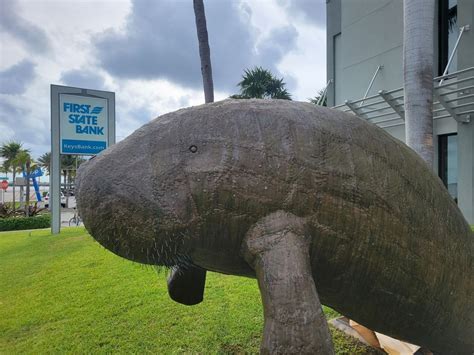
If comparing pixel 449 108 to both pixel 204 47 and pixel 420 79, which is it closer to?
pixel 420 79

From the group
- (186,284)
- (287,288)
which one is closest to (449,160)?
(186,284)

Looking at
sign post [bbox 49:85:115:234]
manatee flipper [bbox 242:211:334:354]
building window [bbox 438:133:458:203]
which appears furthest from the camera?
sign post [bbox 49:85:115:234]

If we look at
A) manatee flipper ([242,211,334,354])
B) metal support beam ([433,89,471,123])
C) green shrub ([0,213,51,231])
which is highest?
metal support beam ([433,89,471,123])

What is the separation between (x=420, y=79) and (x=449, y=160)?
27.6ft

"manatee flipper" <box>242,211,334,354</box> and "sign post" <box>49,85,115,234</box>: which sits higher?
"sign post" <box>49,85,115,234</box>

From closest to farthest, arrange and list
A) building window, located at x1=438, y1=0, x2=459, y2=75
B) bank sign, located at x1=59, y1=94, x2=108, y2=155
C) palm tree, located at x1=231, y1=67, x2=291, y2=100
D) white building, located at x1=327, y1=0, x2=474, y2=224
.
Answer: white building, located at x1=327, y1=0, x2=474, y2=224
building window, located at x1=438, y1=0, x2=459, y2=75
bank sign, located at x1=59, y1=94, x2=108, y2=155
palm tree, located at x1=231, y1=67, x2=291, y2=100

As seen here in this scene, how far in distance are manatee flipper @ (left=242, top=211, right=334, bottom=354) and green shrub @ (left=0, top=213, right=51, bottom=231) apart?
75.2 feet

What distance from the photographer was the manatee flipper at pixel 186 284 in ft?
7.63

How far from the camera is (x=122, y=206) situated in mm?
1636

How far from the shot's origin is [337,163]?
177 centimetres

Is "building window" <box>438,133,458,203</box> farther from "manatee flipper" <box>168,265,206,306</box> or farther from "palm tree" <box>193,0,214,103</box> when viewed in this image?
"manatee flipper" <box>168,265,206,306</box>

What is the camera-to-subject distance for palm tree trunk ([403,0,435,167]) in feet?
14.7

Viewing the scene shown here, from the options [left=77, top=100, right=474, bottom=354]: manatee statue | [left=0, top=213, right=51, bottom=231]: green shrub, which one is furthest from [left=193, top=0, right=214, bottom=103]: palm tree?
[left=0, top=213, right=51, bottom=231]: green shrub

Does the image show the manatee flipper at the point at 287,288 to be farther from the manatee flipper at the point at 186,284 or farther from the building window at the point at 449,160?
the building window at the point at 449,160
